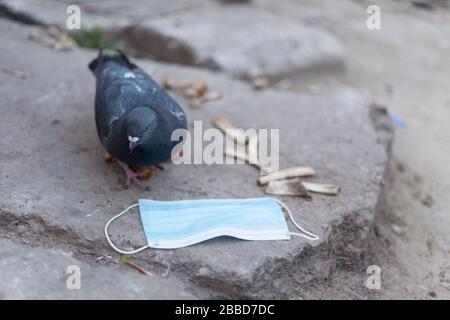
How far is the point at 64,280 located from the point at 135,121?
93 centimetres

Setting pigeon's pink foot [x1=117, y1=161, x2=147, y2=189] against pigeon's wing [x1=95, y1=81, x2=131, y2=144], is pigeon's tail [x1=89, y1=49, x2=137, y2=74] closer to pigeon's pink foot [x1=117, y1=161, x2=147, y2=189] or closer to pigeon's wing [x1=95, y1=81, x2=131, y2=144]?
pigeon's wing [x1=95, y1=81, x2=131, y2=144]

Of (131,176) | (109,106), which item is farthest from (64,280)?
(109,106)

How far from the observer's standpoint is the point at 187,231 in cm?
331

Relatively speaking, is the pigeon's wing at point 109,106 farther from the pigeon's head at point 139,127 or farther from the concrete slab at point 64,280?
the concrete slab at point 64,280

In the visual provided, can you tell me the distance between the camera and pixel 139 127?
11.1 feet

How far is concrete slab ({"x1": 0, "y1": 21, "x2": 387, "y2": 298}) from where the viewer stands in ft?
10.4

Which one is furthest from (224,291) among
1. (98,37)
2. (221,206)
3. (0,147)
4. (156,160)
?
(98,37)

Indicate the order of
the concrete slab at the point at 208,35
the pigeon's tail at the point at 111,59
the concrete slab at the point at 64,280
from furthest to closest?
the concrete slab at the point at 208,35 < the pigeon's tail at the point at 111,59 < the concrete slab at the point at 64,280

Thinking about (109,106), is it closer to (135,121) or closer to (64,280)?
(135,121)

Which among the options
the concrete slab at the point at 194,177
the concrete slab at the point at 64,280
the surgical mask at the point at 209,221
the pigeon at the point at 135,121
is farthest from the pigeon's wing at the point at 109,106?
the concrete slab at the point at 64,280

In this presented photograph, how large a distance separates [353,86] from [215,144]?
2.56m

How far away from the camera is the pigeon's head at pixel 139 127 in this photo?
338 cm

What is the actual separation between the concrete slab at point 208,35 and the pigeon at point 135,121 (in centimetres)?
214

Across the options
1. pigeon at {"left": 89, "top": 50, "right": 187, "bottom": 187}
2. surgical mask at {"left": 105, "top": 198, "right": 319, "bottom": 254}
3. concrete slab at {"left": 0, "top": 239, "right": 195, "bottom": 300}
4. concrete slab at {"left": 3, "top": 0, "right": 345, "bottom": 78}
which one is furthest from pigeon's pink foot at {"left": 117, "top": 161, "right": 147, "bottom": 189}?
concrete slab at {"left": 3, "top": 0, "right": 345, "bottom": 78}
